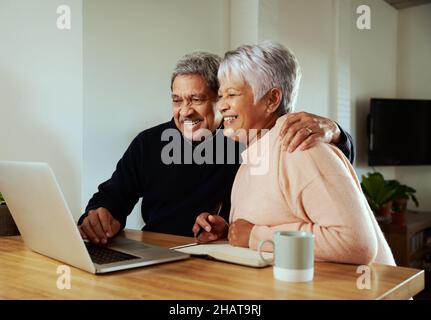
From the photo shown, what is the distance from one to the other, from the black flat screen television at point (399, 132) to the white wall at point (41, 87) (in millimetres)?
3385

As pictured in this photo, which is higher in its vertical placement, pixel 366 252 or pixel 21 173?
pixel 21 173

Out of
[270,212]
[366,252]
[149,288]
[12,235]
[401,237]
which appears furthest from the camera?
[401,237]

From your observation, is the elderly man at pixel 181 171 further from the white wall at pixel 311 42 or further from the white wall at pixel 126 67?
the white wall at pixel 311 42

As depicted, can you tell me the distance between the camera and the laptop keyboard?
109cm

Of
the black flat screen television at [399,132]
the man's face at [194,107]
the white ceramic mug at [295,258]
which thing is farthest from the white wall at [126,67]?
the black flat screen television at [399,132]

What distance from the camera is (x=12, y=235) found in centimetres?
151

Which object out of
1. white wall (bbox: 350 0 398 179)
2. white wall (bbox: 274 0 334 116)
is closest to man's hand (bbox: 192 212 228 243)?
white wall (bbox: 274 0 334 116)

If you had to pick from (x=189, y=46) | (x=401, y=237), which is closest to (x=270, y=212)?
(x=189, y=46)

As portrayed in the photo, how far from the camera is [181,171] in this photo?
72.8 inches

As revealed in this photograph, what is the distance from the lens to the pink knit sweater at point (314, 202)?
3.37ft

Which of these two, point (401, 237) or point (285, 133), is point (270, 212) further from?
point (401, 237)

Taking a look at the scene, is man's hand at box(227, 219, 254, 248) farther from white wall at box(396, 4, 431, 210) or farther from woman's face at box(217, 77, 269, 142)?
white wall at box(396, 4, 431, 210)

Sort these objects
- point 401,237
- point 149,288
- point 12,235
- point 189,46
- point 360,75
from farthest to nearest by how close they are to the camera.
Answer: point 360,75 < point 401,237 < point 189,46 < point 12,235 < point 149,288
